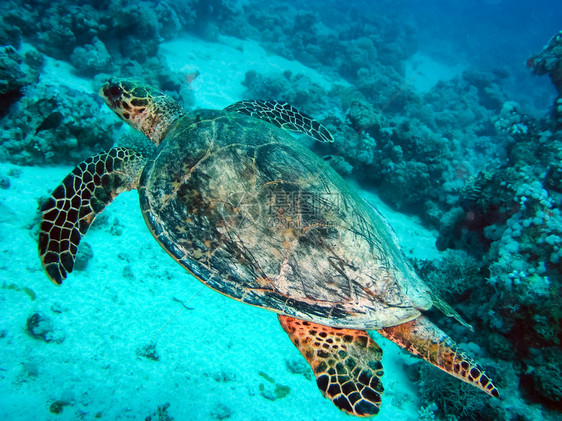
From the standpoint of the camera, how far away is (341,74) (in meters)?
15.9

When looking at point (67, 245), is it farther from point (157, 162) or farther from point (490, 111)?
point (490, 111)

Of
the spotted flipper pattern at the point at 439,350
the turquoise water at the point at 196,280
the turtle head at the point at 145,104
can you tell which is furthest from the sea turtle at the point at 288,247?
the turquoise water at the point at 196,280

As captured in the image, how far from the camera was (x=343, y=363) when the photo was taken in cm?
245

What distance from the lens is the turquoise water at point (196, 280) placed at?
3.04m

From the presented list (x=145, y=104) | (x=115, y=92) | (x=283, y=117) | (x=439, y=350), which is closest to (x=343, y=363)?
(x=439, y=350)

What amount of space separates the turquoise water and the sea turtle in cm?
102

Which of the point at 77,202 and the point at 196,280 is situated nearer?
the point at 77,202

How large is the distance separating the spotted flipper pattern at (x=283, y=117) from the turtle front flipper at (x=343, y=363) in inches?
108

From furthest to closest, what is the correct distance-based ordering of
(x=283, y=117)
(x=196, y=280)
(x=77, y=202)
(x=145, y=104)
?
(x=283, y=117), (x=196, y=280), (x=145, y=104), (x=77, y=202)

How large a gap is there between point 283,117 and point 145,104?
2.02 metres

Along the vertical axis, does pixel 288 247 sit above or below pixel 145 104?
above

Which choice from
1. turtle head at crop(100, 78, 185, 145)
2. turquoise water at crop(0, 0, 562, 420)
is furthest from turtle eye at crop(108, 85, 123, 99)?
turquoise water at crop(0, 0, 562, 420)

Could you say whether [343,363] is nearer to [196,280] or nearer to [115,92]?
[196,280]

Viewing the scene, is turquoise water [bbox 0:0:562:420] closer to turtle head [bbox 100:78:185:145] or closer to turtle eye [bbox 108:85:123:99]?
turtle head [bbox 100:78:185:145]
